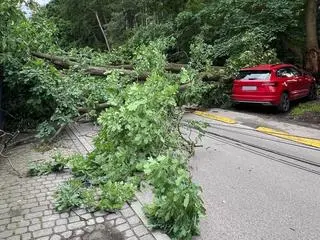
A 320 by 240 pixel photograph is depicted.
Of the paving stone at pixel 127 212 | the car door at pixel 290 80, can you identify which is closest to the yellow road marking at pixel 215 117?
the car door at pixel 290 80

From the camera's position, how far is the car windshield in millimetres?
13090

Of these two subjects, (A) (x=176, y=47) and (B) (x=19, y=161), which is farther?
(A) (x=176, y=47)

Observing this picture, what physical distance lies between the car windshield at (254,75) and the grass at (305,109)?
1541 mm

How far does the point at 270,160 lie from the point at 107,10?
4460 cm

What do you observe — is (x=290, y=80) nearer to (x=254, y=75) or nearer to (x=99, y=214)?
(x=254, y=75)

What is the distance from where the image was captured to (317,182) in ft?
20.6

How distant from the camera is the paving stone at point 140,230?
14.8 ft

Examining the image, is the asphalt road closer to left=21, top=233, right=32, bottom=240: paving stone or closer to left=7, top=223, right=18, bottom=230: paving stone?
left=21, top=233, right=32, bottom=240: paving stone

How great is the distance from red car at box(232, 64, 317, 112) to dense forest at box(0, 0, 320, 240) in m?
1.17

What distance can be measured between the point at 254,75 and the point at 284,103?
1.45 metres

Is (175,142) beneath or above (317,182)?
above

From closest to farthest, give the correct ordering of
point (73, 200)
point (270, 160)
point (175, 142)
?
point (73, 200)
point (175, 142)
point (270, 160)

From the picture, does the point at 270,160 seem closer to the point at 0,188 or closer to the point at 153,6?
the point at 0,188

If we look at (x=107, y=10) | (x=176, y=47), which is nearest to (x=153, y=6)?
(x=176, y=47)
